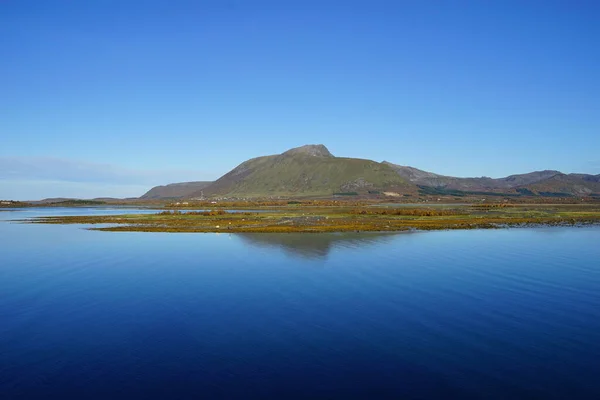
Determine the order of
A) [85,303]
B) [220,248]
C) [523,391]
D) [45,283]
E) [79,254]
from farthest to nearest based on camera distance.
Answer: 1. [220,248]
2. [79,254]
3. [45,283]
4. [85,303]
5. [523,391]

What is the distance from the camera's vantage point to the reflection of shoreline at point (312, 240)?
1693 inches

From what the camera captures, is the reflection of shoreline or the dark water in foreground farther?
the reflection of shoreline

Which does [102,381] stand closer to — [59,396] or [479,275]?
[59,396]

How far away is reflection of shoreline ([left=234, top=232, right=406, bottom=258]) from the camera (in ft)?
141

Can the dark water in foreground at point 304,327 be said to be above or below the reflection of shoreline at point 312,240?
below

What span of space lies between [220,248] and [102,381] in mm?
32690

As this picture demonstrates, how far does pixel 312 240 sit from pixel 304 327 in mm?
31820

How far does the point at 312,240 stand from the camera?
51.0 metres

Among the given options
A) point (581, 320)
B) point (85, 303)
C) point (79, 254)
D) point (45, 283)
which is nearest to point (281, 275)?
point (85, 303)

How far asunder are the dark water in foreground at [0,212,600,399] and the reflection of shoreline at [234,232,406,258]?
3.95m

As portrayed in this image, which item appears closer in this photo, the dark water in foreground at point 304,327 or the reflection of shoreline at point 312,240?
the dark water in foreground at point 304,327

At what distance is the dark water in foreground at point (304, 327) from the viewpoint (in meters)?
13.7

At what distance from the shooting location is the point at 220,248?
46594mm

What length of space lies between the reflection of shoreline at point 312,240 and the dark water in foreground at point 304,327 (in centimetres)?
395
